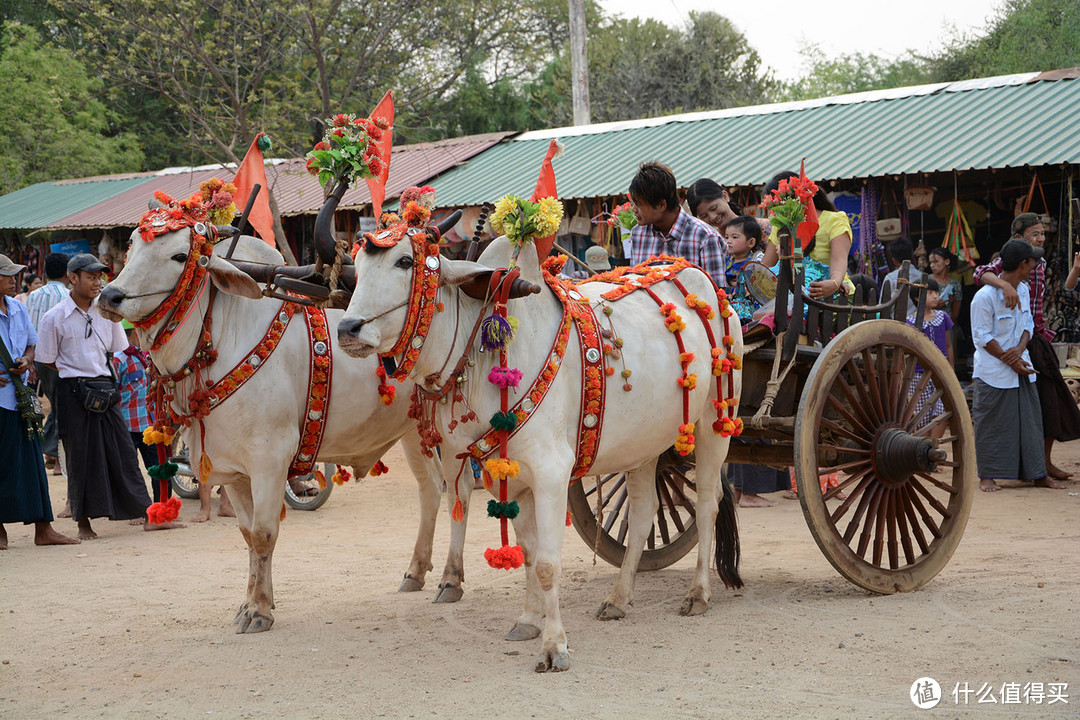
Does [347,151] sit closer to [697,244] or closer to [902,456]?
[697,244]

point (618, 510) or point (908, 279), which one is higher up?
point (908, 279)

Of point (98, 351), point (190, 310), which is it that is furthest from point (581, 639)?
point (98, 351)

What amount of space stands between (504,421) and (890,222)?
332 inches

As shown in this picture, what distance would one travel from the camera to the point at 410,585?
6355mm

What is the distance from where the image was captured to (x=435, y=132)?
29.8m

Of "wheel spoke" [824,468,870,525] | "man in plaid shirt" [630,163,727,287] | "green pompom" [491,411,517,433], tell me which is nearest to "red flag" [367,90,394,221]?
"green pompom" [491,411,517,433]

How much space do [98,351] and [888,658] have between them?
6461mm

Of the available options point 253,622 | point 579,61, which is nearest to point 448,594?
point 253,622

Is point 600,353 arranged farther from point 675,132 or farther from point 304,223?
point 304,223

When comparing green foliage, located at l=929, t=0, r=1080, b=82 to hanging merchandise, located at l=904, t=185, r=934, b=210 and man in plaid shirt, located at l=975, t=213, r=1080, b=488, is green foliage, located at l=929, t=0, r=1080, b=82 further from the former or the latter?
man in plaid shirt, located at l=975, t=213, r=1080, b=488

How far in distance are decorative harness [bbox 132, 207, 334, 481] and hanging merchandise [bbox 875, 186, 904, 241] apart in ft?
26.5

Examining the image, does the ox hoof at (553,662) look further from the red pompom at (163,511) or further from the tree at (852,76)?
the tree at (852,76)

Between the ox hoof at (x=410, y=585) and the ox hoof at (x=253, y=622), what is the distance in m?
1.02

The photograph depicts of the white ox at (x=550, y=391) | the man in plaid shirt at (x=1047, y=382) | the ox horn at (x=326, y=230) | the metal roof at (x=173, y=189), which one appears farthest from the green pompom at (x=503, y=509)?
the metal roof at (x=173, y=189)
